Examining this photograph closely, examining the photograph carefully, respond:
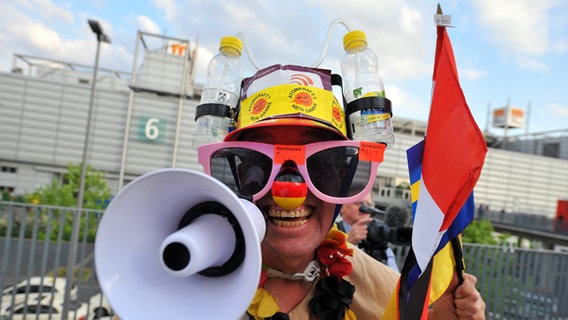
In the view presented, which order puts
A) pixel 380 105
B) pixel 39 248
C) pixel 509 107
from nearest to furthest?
1. pixel 380 105
2. pixel 39 248
3. pixel 509 107

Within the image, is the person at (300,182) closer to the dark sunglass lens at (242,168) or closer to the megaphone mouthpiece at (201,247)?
the dark sunglass lens at (242,168)

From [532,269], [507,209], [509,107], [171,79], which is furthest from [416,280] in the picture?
[509,107]

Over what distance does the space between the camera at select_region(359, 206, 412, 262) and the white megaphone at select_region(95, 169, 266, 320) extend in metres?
2.34

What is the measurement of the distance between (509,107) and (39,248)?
58.2 metres

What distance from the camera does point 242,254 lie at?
971mm

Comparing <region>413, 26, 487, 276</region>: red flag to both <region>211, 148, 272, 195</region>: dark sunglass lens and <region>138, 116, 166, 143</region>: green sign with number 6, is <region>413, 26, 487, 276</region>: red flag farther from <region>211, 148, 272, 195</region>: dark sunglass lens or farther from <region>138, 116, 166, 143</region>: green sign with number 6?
<region>138, 116, 166, 143</region>: green sign with number 6

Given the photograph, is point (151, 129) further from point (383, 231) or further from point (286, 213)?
point (286, 213)

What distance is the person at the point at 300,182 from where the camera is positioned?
1.34 metres

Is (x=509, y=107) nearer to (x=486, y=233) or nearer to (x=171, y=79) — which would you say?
(x=486, y=233)

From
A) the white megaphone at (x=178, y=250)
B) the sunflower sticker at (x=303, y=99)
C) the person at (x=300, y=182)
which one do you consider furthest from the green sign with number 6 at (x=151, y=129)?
the white megaphone at (x=178, y=250)

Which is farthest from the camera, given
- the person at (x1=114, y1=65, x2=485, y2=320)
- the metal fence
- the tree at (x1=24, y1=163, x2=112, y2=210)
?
the tree at (x1=24, y1=163, x2=112, y2=210)

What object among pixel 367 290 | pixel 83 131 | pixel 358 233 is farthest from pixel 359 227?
pixel 83 131

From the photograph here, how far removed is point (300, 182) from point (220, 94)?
54cm

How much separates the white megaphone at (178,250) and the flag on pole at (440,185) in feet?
1.62
